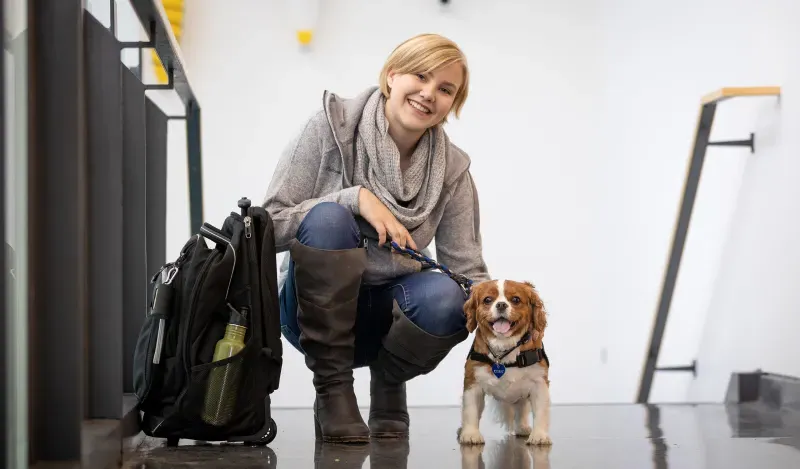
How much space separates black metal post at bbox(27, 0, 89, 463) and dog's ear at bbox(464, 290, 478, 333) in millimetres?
855

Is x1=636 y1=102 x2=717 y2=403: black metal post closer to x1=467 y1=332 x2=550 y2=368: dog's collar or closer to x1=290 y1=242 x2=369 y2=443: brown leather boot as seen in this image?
x1=467 y1=332 x2=550 y2=368: dog's collar

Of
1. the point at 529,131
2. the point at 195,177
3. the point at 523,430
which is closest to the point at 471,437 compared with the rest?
the point at 523,430

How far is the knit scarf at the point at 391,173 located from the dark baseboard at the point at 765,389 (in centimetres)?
126

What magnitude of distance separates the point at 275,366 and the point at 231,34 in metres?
3.07

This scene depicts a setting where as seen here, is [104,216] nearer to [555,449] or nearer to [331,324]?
[331,324]

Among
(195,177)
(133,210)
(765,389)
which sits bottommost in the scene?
(765,389)

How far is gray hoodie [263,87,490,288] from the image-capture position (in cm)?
187

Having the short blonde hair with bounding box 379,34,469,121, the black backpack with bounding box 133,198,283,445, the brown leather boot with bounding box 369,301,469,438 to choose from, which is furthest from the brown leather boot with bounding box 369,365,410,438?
the short blonde hair with bounding box 379,34,469,121

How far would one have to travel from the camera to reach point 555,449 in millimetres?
1809

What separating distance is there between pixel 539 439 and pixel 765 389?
1197mm

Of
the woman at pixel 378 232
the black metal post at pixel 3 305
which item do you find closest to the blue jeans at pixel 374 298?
the woman at pixel 378 232

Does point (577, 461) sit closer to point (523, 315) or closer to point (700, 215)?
point (523, 315)

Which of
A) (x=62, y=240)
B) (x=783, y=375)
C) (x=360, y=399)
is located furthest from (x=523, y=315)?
(x=360, y=399)

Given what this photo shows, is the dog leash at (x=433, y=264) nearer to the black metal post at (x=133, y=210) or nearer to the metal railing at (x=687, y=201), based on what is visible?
the black metal post at (x=133, y=210)
